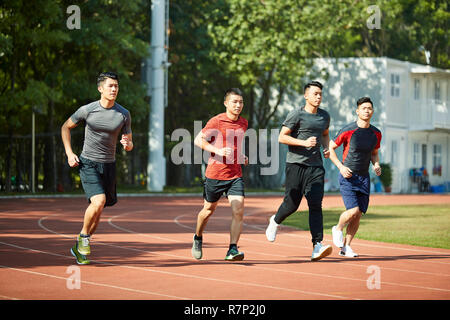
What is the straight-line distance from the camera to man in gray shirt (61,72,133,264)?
414 inches

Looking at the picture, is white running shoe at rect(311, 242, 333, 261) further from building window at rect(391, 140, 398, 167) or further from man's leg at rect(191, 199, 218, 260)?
building window at rect(391, 140, 398, 167)

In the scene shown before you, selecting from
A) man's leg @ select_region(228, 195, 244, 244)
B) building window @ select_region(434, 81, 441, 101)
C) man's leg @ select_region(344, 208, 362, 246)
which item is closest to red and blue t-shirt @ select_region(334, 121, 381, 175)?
man's leg @ select_region(344, 208, 362, 246)

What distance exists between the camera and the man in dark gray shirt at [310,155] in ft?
36.3

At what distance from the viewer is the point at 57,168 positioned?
1345 inches

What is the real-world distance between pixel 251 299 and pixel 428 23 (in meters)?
51.9

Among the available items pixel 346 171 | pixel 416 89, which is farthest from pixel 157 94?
pixel 346 171

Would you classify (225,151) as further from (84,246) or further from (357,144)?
(357,144)

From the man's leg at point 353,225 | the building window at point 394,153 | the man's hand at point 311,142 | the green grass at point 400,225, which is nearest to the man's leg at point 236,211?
the man's hand at point 311,142

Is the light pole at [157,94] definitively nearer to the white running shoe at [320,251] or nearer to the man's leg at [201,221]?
the man's leg at [201,221]

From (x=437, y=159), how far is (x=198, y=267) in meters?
44.5

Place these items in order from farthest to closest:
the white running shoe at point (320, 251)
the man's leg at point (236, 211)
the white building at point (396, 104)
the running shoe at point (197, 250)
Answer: the white building at point (396, 104) → the running shoe at point (197, 250) → the white running shoe at point (320, 251) → the man's leg at point (236, 211)

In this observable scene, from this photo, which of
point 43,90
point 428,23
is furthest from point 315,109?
point 428,23
